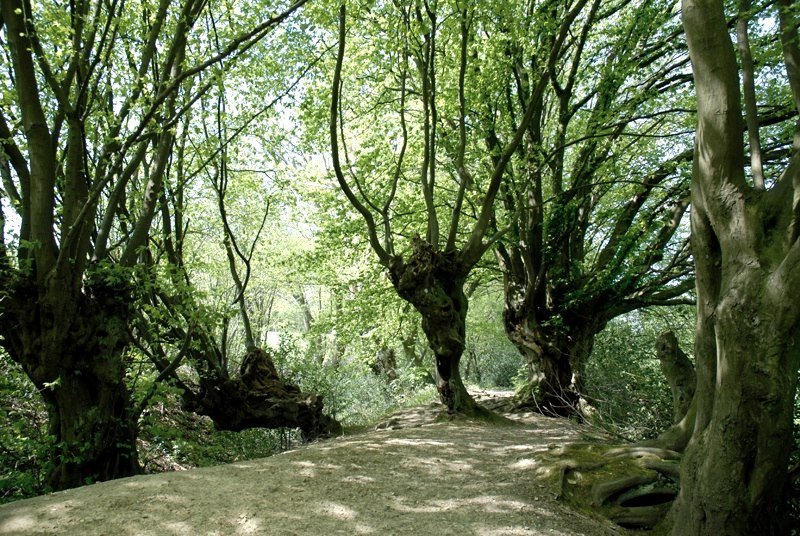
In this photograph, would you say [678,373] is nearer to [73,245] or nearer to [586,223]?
[586,223]

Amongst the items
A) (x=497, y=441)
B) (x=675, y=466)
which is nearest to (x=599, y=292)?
(x=497, y=441)

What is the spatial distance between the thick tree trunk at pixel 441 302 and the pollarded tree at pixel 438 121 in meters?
0.02

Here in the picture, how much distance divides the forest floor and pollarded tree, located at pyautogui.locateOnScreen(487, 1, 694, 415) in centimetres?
498

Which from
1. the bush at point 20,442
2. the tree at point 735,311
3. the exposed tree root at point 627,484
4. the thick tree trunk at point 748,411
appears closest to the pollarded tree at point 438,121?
the exposed tree root at point 627,484

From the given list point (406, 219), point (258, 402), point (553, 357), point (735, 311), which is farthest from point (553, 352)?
point (735, 311)

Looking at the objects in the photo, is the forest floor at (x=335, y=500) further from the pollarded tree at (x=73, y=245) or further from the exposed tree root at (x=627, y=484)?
the pollarded tree at (x=73, y=245)

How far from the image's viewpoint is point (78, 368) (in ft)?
19.2

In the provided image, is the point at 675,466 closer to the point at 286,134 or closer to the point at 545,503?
the point at 545,503

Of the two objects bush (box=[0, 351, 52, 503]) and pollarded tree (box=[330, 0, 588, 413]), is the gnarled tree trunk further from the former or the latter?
bush (box=[0, 351, 52, 503])

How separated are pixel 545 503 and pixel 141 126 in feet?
17.7

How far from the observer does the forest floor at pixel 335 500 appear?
363 centimetres

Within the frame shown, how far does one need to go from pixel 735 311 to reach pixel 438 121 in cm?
799

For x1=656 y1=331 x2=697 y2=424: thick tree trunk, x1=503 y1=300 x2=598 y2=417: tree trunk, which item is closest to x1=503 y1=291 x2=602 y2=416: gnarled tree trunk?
x1=503 y1=300 x2=598 y2=417: tree trunk

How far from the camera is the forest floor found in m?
3.63
